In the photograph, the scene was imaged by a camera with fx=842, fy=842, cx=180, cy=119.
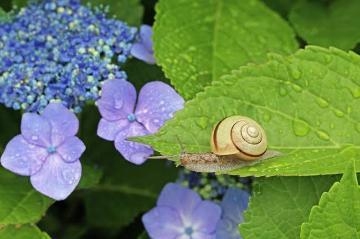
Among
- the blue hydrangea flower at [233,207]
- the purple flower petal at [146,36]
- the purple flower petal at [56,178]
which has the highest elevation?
the purple flower petal at [146,36]

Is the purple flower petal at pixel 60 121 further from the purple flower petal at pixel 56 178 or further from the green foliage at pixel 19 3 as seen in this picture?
the green foliage at pixel 19 3

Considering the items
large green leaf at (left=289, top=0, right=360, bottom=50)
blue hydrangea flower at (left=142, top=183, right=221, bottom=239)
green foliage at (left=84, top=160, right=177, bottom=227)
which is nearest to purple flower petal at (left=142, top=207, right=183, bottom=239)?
blue hydrangea flower at (left=142, top=183, right=221, bottom=239)

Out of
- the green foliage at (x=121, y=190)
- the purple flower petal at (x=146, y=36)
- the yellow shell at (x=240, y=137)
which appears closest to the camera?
the yellow shell at (x=240, y=137)

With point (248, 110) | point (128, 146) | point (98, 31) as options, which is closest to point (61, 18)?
point (98, 31)

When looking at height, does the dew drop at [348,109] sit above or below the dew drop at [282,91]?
above

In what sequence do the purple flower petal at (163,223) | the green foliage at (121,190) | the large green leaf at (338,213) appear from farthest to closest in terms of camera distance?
the green foliage at (121,190)
the purple flower petal at (163,223)
the large green leaf at (338,213)

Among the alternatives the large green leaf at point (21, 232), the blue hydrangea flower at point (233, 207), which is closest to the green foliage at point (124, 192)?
the blue hydrangea flower at point (233, 207)

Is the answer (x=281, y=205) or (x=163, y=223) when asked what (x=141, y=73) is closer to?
(x=163, y=223)

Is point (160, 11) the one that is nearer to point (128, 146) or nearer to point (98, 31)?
point (98, 31)
